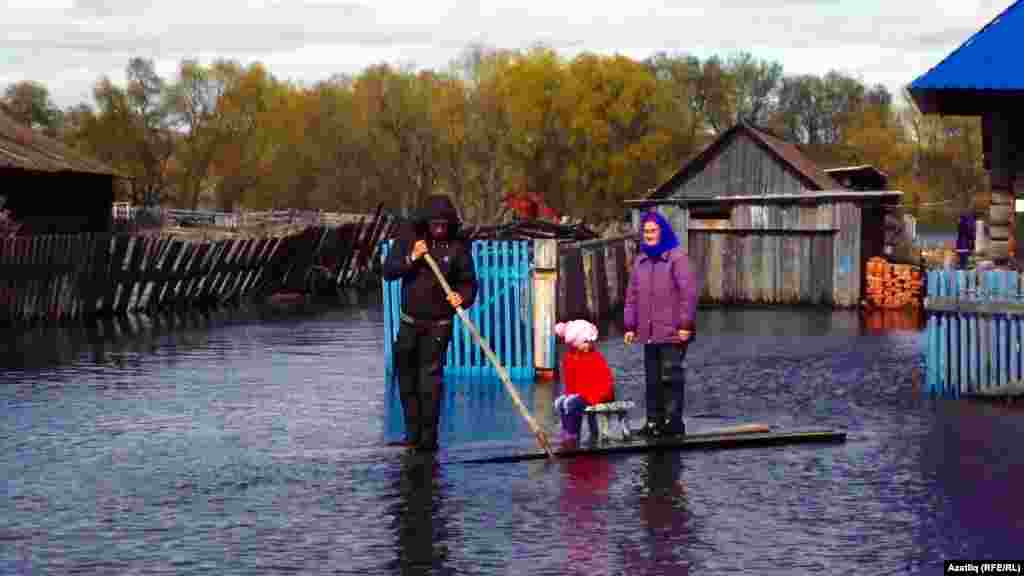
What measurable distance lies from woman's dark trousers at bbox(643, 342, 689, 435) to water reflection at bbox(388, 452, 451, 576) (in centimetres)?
197

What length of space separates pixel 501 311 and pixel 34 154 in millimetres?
26018

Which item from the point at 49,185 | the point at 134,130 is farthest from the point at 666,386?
the point at 134,130

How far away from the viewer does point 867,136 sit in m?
111

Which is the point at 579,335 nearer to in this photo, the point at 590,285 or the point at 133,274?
the point at 590,285

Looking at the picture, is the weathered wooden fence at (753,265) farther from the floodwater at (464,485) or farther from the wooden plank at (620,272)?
the floodwater at (464,485)

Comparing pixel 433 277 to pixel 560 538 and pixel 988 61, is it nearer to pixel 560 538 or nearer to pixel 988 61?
pixel 560 538

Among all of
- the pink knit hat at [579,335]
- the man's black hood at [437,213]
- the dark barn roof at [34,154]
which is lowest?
the pink knit hat at [579,335]

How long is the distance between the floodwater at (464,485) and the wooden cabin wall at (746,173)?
21.1m

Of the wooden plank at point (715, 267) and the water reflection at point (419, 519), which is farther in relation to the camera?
the wooden plank at point (715, 267)

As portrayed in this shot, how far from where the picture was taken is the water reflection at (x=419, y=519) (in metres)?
8.72

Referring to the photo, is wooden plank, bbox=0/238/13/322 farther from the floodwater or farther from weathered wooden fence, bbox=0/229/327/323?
the floodwater

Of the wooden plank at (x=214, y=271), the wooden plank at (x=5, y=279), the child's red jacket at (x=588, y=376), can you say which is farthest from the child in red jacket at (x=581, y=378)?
the wooden plank at (x=214, y=271)

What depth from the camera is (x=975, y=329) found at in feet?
53.9

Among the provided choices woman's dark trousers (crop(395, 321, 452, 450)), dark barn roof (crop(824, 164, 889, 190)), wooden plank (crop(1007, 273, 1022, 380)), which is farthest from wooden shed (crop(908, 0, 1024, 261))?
dark barn roof (crop(824, 164, 889, 190))
